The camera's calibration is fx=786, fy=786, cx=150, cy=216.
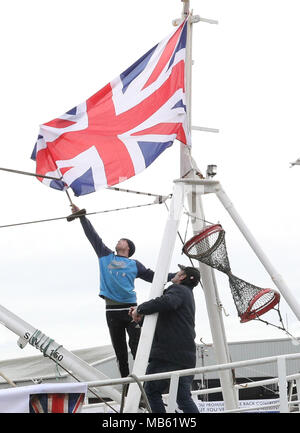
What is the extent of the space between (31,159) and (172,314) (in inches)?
149

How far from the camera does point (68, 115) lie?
1125 cm

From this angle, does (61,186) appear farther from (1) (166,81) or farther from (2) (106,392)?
(2) (106,392)

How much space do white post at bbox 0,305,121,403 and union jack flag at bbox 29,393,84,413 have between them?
3.34 metres

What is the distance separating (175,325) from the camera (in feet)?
27.6

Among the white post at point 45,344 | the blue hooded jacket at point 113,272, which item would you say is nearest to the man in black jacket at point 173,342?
the blue hooded jacket at point 113,272

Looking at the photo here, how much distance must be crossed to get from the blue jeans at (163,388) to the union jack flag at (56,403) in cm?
188

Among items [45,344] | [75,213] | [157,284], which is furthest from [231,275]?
[45,344]

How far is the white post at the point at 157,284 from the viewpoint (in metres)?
8.41

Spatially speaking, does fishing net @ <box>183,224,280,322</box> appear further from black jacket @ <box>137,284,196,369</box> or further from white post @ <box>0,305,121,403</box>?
white post @ <box>0,305,121,403</box>

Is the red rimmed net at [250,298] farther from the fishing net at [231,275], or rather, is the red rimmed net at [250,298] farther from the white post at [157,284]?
the white post at [157,284]

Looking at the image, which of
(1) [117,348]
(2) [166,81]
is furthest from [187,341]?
(2) [166,81]

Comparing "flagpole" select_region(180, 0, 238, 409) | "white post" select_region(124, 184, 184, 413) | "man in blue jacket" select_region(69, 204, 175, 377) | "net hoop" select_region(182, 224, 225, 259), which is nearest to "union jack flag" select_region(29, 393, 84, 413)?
"white post" select_region(124, 184, 184, 413)

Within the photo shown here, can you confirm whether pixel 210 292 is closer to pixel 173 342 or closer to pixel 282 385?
pixel 173 342

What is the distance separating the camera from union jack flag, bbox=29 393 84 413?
246 inches
